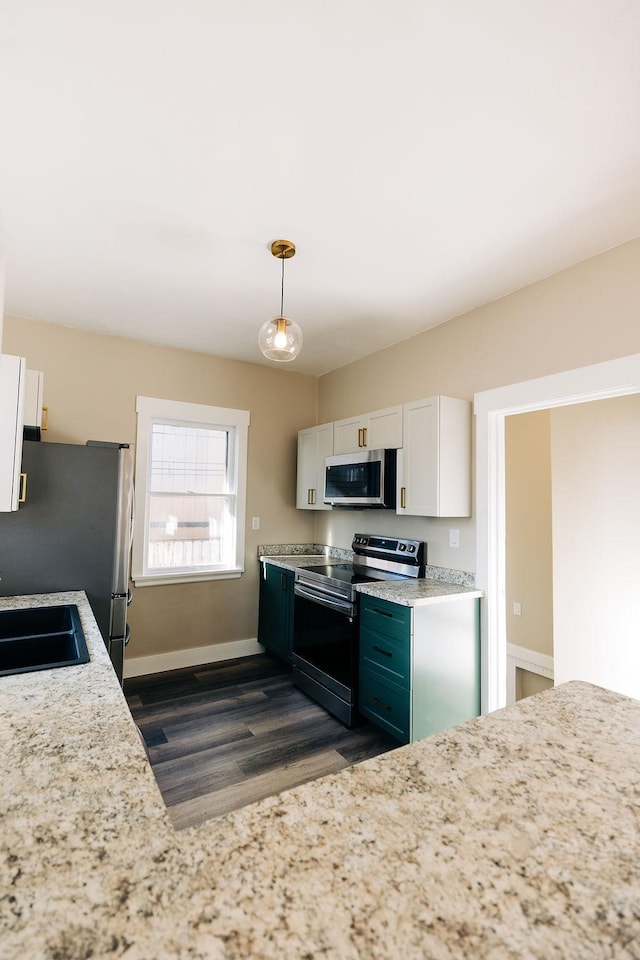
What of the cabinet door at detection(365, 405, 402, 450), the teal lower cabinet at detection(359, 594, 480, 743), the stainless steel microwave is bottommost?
the teal lower cabinet at detection(359, 594, 480, 743)

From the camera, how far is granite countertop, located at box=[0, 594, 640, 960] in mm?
506

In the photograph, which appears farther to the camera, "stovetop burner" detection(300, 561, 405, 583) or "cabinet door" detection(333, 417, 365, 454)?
"cabinet door" detection(333, 417, 365, 454)

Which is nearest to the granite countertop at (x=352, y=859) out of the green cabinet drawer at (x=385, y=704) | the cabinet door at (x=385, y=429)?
the green cabinet drawer at (x=385, y=704)

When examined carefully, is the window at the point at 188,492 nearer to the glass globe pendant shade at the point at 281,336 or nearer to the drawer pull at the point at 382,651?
the drawer pull at the point at 382,651

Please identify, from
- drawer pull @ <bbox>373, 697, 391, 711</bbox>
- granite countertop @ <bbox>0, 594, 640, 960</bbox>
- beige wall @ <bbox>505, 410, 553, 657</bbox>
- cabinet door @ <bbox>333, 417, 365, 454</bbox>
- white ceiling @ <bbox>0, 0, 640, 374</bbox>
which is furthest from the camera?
beige wall @ <bbox>505, 410, 553, 657</bbox>

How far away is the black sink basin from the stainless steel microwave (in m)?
1.93

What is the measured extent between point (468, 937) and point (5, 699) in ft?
4.08

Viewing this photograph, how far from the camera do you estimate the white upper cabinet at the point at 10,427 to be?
211 cm

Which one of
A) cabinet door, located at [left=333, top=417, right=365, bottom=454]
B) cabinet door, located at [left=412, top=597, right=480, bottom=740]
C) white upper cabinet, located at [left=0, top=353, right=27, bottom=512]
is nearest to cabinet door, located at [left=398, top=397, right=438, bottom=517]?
cabinet door, located at [left=333, top=417, right=365, bottom=454]

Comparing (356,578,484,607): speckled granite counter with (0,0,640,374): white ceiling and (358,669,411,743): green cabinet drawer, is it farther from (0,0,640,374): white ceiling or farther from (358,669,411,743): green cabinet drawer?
(0,0,640,374): white ceiling

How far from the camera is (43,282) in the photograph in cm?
272

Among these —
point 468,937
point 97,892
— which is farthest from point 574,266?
point 97,892

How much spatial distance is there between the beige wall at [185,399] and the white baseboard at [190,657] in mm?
53

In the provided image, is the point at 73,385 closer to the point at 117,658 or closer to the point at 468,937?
the point at 117,658
